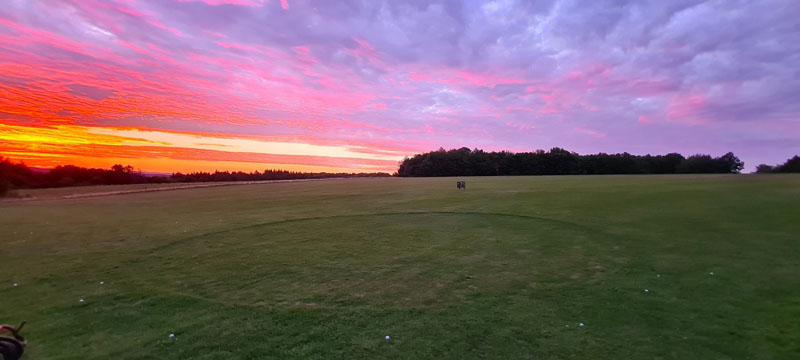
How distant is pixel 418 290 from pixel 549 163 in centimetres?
9900

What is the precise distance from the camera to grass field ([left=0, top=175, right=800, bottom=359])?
5.52m

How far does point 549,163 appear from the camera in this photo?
98.2 metres

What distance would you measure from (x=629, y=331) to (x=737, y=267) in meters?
5.44

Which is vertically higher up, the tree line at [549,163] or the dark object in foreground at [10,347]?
the tree line at [549,163]

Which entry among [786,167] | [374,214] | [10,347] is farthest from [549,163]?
[10,347]

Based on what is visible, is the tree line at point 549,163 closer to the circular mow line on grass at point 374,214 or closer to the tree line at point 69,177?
the tree line at point 69,177

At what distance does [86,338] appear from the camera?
577 centimetres

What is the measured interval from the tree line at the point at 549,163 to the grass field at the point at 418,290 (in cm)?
8488

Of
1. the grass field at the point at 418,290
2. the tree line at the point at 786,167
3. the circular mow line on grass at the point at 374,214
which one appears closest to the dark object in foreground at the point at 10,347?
the grass field at the point at 418,290

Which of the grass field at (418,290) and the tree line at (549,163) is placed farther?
the tree line at (549,163)

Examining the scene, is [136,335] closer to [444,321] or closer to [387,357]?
[387,357]

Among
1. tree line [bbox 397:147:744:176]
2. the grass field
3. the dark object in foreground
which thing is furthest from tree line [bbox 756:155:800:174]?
the dark object in foreground

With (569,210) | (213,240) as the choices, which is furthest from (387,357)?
(569,210)

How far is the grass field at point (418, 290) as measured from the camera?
552 cm
